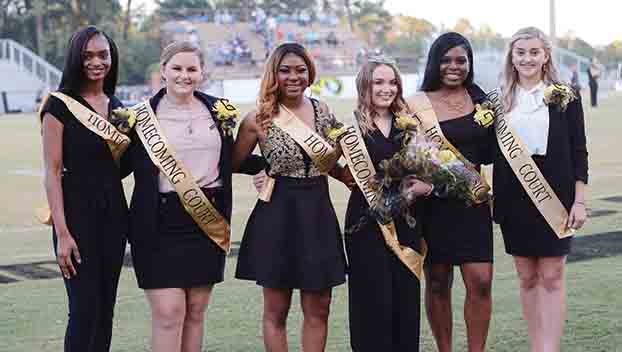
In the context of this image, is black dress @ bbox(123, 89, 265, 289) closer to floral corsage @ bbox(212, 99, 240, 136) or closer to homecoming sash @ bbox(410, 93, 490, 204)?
floral corsage @ bbox(212, 99, 240, 136)

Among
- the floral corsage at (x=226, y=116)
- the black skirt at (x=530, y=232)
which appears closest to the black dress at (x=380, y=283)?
the black skirt at (x=530, y=232)

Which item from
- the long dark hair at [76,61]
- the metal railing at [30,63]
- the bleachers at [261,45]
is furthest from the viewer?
the bleachers at [261,45]

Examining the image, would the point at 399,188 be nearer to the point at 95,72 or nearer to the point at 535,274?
the point at 535,274

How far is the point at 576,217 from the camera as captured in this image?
15.6 ft

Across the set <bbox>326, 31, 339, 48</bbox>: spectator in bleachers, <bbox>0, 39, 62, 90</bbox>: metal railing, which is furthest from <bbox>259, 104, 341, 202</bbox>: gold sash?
<bbox>326, 31, 339, 48</bbox>: spectator in bleachers

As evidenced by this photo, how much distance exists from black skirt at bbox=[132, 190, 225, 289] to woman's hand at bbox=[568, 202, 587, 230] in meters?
1.67

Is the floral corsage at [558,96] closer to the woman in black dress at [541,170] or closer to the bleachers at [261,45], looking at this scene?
the woman in black dress at [541,170]

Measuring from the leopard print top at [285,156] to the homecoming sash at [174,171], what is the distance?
35 cm

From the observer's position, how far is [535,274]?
4.89 m

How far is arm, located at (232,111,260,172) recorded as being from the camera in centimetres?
464

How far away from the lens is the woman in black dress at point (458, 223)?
4.75 meters

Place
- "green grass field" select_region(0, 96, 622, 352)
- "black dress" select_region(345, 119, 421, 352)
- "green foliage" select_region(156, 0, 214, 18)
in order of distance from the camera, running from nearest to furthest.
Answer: "black dress" select_region(345, 119, 421, 352) → "green grass field" select_region(0, 96, 622, 352) → "green foliage" select_region(156, 0, 214, 18)

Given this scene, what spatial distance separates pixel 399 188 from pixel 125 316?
248 centimetres

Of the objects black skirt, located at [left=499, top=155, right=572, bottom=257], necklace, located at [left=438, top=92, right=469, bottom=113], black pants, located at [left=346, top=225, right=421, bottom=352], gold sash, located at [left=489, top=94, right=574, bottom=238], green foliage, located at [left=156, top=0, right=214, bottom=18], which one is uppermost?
green foliage, located at [left=156, top=0, right=214, bottom=18]
